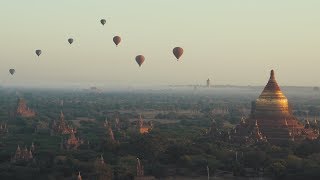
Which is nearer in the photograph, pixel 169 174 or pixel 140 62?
pixel 169 174

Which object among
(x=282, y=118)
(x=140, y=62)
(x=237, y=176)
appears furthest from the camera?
(x=140, y=62)

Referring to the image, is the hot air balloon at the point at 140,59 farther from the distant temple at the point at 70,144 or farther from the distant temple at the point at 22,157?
the distant temple at the point at 22,157

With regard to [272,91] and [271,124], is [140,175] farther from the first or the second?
[272,91]

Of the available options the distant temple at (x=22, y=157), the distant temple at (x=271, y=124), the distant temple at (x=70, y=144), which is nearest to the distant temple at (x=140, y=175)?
the distant temple at (x=22, y=157)

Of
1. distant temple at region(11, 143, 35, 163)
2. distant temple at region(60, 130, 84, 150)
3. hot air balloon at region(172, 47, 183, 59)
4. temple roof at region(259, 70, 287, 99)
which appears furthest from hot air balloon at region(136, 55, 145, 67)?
distant temple at region(11, 143, 35, 163)

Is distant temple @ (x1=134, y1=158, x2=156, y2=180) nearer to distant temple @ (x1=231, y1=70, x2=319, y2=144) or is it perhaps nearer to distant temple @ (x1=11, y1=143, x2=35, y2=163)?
distant temple @ (x1=11, y1=143, x2=35, y2=163)

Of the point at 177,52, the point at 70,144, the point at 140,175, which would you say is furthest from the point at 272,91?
the point at 70,144

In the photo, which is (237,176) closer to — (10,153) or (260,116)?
(260,116)

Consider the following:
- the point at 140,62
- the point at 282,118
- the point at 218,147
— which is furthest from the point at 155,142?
the point at 140,62
